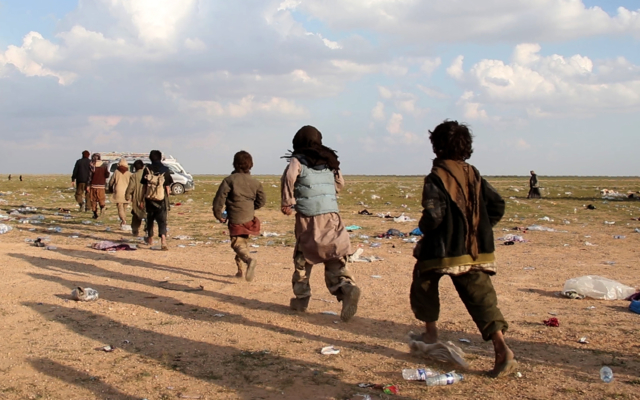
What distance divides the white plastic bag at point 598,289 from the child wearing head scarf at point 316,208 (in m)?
3.04

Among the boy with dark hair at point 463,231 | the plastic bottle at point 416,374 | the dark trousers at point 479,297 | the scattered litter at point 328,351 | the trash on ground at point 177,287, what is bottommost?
the trash on ground at point 177,287

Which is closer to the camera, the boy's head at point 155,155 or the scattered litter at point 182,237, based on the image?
the boy's head at point 155,155

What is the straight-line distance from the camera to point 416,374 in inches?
158

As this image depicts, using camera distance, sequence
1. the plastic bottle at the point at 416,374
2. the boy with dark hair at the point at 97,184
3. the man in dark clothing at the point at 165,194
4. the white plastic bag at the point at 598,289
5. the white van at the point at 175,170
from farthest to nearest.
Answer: the white van at the point at 175,170 < the boy with dark hair at the point at 97,184 < the man in dark clothing at the point at 165,194 < the white plastic bag at the point at 598,289 < the plastic bottle at the point at 416,374

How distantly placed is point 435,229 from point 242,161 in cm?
384

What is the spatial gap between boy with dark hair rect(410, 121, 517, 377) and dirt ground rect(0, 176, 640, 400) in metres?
0.41

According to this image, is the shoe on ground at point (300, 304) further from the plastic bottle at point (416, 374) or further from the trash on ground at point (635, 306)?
the trash on ground at point (635, 306)

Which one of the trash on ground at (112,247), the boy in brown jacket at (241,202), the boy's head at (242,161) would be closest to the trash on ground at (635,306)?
the boy in brown jacket at (241,202)

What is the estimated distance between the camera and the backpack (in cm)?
1017

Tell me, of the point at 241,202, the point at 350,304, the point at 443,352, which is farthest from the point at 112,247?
the point at 443,352

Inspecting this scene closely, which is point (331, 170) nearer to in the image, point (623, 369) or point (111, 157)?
point (623, 369)

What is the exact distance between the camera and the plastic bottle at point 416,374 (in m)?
3.99

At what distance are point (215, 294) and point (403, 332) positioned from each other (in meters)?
2.53

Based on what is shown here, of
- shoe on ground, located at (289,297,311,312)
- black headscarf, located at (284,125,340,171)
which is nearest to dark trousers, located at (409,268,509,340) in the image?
black headscarf, located at (284,125,340,171)
